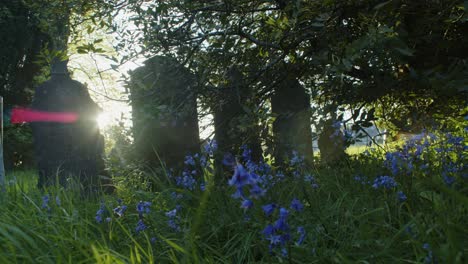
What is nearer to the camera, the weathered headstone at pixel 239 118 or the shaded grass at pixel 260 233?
the shaded grass at pixel 260 233

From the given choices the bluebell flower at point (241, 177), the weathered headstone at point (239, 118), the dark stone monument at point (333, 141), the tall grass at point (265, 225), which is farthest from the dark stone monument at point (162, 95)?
the bluebell flower at point (241, 177)

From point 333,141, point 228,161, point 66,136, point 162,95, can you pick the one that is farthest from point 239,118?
point 66,136

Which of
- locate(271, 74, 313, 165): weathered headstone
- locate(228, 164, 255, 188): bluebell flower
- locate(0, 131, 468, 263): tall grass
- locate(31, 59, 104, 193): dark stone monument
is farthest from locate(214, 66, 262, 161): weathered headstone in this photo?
locate(228, 164, 255, 188): bluebell flower

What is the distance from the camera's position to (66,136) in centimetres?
530

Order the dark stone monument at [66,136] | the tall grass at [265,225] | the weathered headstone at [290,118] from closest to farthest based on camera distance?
the tall grass at [265,225] < the weathered headstone at [290,118] < the dark stone monument at [66,136]

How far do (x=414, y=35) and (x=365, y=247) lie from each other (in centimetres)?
206

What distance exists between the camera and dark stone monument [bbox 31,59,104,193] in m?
5.26

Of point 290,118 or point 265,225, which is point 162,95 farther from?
point 265,225

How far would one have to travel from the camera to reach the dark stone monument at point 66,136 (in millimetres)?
5262

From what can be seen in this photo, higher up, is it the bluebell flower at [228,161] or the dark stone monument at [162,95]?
the dark stone monument at [162,95]

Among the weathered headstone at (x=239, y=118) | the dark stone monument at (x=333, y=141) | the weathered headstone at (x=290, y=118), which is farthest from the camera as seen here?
the weathered headstone at (x=290, y=118)

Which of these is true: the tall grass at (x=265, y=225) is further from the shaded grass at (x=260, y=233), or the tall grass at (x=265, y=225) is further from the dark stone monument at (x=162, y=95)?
the dark stone monument at (x=162, y=95)

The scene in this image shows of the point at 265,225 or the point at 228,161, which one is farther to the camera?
the point at 228,161

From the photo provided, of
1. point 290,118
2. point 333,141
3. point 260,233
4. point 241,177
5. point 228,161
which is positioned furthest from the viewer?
point 290,118
